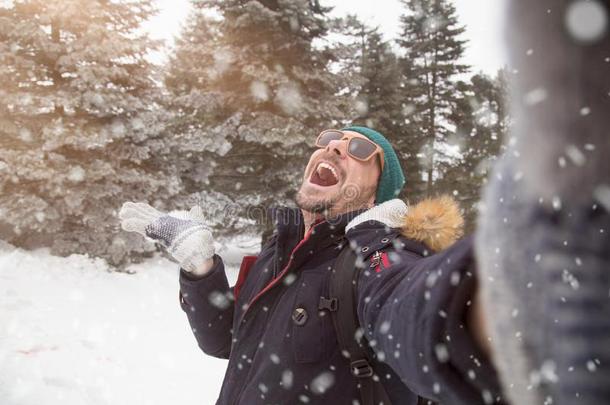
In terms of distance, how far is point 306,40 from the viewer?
1126 centimetres

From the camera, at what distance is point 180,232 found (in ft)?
8.06

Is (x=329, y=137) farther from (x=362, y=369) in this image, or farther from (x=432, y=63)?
(x=432, y=63)

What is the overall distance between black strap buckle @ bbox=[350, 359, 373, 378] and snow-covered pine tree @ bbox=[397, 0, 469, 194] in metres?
17.2

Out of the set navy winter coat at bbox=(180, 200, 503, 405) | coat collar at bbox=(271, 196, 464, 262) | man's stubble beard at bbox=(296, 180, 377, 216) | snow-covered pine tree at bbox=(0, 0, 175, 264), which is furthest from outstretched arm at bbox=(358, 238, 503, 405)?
snow-covered pine tree at bbox=(0, 0, 175, 264)

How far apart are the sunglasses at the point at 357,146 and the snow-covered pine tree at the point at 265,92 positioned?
23.4 ft

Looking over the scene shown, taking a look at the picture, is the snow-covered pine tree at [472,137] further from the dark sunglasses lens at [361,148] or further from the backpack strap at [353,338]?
the backpack strap at [353,338]

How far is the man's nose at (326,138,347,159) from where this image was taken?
2844 mm

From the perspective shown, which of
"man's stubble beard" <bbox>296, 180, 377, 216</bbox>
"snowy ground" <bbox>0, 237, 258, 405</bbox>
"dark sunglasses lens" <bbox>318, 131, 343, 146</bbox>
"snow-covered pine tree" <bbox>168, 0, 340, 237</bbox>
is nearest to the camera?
"man's stubble beard" <bbox>296, 180, 377, 216</bbox>

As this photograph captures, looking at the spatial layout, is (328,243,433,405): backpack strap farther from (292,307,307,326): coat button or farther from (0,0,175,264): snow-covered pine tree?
(0,0,175,264): snow-covered pine tree

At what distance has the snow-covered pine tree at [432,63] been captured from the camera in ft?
60.4

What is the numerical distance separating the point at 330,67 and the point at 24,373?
1067cm

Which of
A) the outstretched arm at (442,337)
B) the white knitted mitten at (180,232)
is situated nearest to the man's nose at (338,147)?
the white knitted mitten at (180,232)

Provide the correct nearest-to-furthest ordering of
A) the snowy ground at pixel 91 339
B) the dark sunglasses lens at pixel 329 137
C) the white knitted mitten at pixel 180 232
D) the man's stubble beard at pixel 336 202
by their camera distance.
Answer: the white knitted mitten at pixel 180 232 < the man's stubble beard at pixel 336 202 < the dark sunglasses lens at pixel 329 137 < the snowy ground at pixel 91 339

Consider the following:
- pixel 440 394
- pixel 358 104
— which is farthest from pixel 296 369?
pixel 358 104
